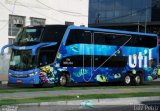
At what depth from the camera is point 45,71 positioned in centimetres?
2752

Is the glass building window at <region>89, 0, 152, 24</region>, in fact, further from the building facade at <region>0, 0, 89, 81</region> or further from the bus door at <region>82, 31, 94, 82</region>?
the bus door at <region>82, 31, 94, 82</region>

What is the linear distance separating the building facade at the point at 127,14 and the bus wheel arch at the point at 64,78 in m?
52.7

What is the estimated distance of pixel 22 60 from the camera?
27.9m

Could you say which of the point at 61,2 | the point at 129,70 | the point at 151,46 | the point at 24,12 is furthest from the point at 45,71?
the point at 61,2

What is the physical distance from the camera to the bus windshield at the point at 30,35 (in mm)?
27938

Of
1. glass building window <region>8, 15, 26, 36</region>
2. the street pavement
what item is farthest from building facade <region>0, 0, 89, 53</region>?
the street pavement

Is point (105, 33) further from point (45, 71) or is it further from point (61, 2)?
point (61, 2)

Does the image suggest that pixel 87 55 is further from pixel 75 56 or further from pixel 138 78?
pixel 138 78

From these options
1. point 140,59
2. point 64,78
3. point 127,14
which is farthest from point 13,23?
point 127,14

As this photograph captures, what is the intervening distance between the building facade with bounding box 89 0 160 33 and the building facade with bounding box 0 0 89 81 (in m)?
A: 35.6

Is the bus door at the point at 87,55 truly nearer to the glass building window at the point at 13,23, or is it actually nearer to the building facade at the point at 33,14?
the building facade at the point at 33,14

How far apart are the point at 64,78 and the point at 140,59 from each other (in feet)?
23.8

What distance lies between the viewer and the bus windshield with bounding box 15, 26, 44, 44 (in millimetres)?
27938

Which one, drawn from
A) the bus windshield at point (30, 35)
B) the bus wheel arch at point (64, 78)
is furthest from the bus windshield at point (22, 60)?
the bus wheel arch at point (64, 78)
